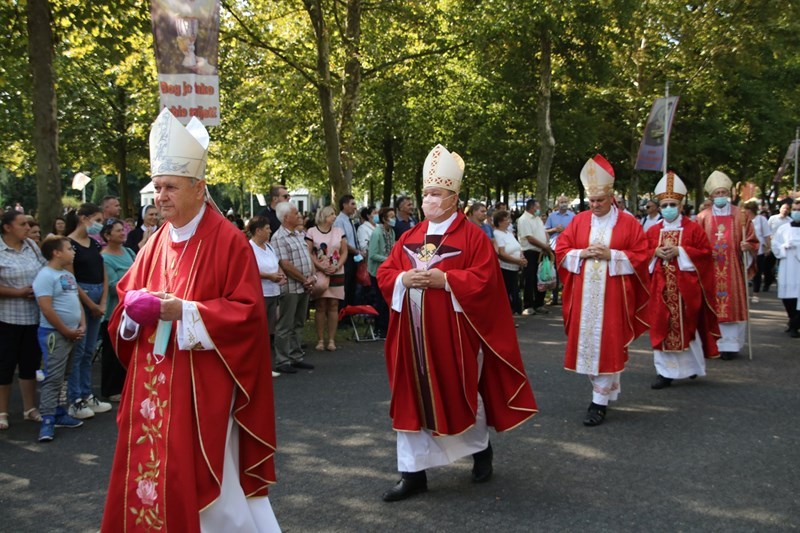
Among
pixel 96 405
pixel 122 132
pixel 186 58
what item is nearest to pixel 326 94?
pixel 186 58

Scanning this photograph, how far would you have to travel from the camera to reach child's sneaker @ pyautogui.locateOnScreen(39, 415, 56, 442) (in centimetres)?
669

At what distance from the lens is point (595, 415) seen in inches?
277

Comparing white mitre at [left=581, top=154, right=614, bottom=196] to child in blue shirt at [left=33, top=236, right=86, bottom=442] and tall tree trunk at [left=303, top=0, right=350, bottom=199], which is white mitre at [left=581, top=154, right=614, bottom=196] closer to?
child in blue shirt at [left=33, top=236, right=86, bottom=442]

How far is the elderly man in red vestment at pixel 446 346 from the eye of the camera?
5.31 m

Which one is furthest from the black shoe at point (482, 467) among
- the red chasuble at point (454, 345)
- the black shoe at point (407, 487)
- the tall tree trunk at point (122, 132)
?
the tall tree trunk at point (122, 132)

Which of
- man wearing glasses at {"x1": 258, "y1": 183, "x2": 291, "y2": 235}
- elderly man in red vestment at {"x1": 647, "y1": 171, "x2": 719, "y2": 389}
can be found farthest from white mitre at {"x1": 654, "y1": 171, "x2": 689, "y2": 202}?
man wearing glasses at {"x1": 258, "y1": 183, "x2": 291, "y2": 235}

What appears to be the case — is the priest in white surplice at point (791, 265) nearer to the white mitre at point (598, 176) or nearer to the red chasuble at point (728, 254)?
the red chasuble at point (728, 254)

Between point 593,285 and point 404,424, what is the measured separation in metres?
2.75

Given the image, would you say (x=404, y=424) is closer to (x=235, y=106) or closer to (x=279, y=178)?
(x=235, y=106)

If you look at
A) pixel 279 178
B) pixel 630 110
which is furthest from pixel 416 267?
pixel 279 178

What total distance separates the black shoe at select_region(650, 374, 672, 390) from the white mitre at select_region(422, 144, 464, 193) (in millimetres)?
4179

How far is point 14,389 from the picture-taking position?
28.5 feet

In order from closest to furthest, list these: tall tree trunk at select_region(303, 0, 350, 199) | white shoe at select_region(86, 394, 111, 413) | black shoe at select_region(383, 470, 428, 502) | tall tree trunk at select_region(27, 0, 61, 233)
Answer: black shoe at select_region(383, 470, 428, 502) → white shoe at select_region(86, 394, 111, 413) → tall tree trunk at select_region(27, 0, 61, 233) → tall tree trunk at select_region(303, 0, 350, 199)

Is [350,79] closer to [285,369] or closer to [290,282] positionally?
[290,282]
